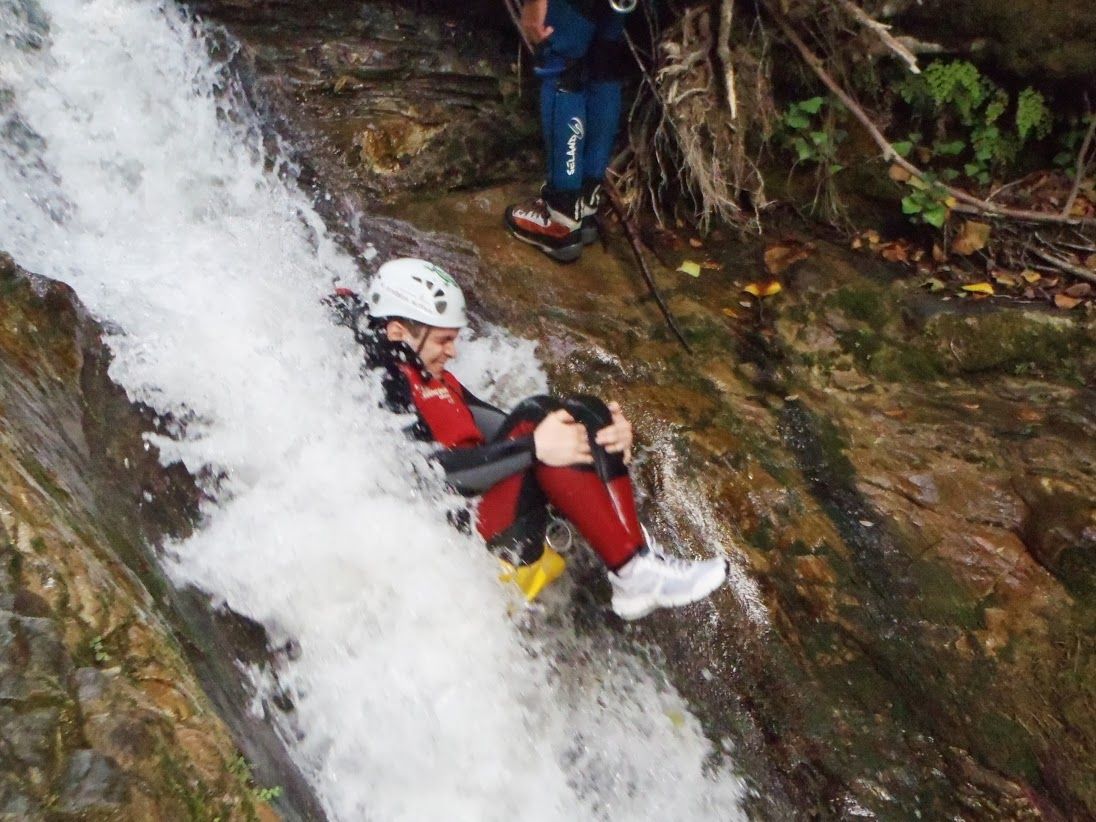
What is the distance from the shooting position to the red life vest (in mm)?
3303

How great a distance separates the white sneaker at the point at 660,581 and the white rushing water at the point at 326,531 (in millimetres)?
360

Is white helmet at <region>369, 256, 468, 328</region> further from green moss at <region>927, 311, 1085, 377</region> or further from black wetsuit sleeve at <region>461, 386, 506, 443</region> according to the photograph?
green moss at <region>927, 311, 1085, 377</region>

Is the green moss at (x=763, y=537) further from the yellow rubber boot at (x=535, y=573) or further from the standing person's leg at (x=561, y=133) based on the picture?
the standing person's leg at (x=561, y=133)

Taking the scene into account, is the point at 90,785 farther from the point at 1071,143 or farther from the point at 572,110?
the point at 1071,143

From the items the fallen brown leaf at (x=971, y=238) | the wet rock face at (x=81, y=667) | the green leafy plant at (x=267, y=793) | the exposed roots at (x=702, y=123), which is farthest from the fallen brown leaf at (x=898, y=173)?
the green leafy plant at (x=267, y=793)

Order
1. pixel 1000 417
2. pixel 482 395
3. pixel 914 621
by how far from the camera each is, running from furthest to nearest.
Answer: pixel 482 395, pixel 1000 417, pixel 914 621

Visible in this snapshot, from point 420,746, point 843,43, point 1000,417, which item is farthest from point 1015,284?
point 420,746

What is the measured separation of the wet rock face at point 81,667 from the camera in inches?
62.2

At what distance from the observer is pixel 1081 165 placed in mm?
4660

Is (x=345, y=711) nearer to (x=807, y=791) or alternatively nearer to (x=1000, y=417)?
(x=807, y=791)

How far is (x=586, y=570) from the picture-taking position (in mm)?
3475

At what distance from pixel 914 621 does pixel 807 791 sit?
749mm

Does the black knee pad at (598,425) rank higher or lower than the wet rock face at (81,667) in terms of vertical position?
lower

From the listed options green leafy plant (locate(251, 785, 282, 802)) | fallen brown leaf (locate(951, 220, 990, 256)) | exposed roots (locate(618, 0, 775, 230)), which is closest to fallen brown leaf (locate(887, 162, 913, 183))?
fallen brown leaf (locate(951, 220, 990, 256))
